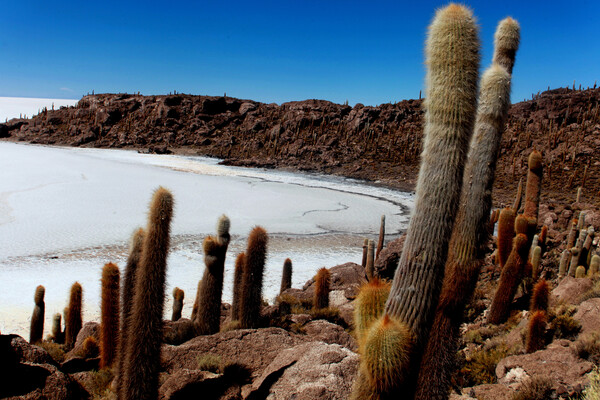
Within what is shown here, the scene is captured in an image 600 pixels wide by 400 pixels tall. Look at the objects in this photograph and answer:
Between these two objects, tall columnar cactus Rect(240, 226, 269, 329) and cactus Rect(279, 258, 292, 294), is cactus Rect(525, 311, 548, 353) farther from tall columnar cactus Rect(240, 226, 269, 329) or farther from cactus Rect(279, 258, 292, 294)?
cactus Rect(279, 258, 292, 294)

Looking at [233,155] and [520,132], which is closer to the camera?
[520,132]

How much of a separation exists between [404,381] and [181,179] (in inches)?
1155

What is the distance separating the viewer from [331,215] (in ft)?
69.2

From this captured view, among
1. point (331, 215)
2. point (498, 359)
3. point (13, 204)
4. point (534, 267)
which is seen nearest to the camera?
point (498, 359)

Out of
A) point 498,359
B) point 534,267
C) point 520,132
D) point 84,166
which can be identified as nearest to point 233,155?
point 84,166

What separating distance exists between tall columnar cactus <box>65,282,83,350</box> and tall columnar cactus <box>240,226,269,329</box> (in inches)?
108

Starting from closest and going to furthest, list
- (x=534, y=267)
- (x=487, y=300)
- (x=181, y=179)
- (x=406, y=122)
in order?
(x=487, y=300) < (x=534, y=267) < (x=181, y=179) < (x=406, y=122)

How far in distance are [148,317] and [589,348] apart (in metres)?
4.87

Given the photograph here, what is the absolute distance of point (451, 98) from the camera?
2527 millimetres

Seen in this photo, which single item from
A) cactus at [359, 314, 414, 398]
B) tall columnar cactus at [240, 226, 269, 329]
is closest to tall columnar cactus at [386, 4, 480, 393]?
cactus at [359, 314, 414, 398]

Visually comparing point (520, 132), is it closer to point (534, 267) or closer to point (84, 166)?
point (534, 267)

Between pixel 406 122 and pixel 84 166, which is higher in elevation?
pixel 406 122

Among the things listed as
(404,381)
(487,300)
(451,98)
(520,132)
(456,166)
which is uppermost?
(520,132)

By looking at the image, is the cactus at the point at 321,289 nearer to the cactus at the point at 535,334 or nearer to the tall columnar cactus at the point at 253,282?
the tall columnar cactus at the point at 253,282
